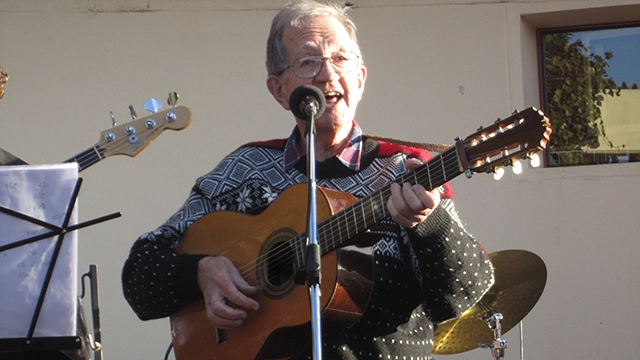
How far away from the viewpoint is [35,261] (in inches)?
100

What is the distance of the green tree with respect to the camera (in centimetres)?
517

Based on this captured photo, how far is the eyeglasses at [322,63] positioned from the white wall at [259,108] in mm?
2076

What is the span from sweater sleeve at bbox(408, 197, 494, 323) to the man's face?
1.46 ft

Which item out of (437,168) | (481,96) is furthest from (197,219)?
(481,96)

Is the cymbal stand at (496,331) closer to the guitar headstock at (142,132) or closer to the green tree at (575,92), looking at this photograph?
the guitar headstock at (142,132)

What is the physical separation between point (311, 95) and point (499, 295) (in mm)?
1508

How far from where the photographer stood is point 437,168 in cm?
249

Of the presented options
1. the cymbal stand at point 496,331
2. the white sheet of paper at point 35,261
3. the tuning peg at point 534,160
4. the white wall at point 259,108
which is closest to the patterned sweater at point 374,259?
the tuning peg at point 534,160

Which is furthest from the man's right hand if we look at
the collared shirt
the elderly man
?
the collared shirt

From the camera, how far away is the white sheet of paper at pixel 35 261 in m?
2.54

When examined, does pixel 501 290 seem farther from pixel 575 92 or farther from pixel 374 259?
pixel 575 92

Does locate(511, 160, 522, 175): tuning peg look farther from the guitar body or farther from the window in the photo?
the window

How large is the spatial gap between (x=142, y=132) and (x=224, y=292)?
1557 millimetres

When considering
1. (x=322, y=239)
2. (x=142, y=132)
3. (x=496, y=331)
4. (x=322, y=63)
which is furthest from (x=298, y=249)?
(x=142, y=132)
